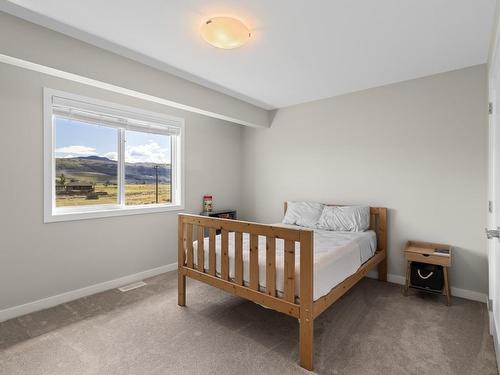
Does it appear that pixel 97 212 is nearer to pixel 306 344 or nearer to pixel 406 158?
pixel 306 344

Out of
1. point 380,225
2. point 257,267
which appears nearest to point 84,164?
point 257,267

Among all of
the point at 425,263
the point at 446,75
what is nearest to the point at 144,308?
the point at 425,263

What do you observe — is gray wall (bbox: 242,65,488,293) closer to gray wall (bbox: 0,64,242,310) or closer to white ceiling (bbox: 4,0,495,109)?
white ceiling (bbox: 4,0,495,109)

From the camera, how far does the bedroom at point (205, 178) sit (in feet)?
6.22

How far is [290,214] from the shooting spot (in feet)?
Result: 12.5

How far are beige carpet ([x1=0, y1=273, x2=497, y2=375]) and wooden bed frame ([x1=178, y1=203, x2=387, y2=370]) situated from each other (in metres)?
0.28

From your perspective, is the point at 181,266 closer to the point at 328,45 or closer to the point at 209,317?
the point at 209,317

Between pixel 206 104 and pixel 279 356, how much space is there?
8.59ft

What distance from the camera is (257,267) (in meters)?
2.09

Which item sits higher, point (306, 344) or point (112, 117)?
point (112, 117)

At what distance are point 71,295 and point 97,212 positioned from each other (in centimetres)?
85

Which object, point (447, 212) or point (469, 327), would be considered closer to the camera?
point (469, 327)

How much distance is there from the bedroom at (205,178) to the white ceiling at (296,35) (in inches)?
0.7

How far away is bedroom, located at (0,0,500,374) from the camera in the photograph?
1.90 meters
